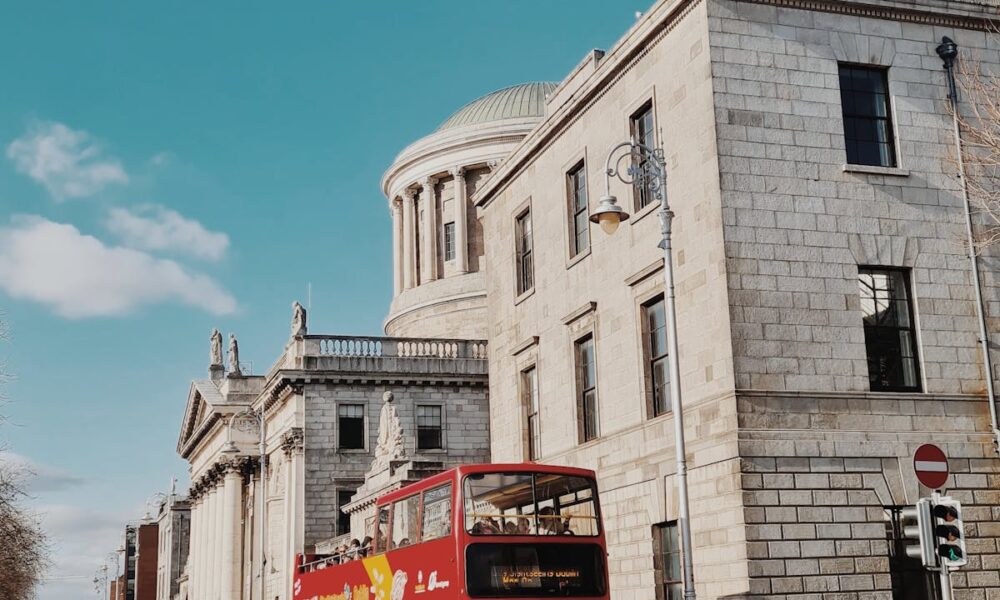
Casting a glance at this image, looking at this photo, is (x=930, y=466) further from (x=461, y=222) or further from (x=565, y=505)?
(x=461, y=222)

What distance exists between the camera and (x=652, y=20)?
86.2 ft

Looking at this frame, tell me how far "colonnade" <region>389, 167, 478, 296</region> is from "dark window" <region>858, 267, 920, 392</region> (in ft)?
157

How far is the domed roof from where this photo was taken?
75750mm

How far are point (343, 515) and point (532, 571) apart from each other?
37.2 metres

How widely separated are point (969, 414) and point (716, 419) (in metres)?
5.04

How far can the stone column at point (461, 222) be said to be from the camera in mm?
71688

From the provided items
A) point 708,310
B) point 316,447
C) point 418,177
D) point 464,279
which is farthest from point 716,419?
point 418,177

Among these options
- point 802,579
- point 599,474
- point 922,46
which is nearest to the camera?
point 802,579

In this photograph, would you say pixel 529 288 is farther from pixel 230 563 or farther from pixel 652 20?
pixel 230 563

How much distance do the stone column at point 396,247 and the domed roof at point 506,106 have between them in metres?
5.64

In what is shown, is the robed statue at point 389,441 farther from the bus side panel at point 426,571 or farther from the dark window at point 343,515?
the bus side panel at point 426,571

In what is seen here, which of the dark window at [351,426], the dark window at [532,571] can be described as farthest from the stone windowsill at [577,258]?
the dark window at [351,426]

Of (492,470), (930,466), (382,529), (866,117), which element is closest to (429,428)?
(382,529)

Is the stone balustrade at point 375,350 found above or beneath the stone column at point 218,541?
above
